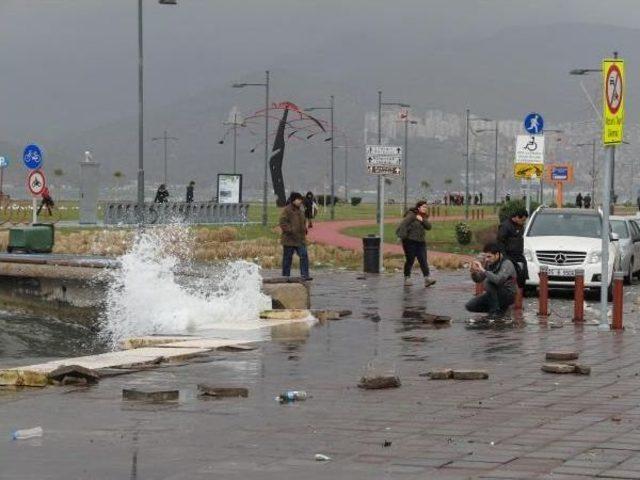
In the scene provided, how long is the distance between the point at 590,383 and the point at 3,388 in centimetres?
519

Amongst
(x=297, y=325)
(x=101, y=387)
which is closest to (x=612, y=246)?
(x=297, y=325)

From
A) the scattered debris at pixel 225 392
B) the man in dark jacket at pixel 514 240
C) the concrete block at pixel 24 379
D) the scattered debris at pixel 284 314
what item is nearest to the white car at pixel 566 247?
the man in dark jacket at pixel 514 240

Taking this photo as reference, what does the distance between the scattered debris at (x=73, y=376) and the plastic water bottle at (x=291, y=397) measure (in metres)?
1.96

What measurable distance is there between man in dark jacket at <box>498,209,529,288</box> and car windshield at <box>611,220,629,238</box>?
9004mm

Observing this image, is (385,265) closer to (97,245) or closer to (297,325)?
(97,245)

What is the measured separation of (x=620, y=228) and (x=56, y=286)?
13926 millimetres

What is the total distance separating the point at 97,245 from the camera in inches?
1838

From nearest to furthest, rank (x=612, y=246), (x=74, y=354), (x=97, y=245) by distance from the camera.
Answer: (x=74, y=354), (x=612, y=246), (x=97, y=245)

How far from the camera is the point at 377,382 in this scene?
43.7 feet

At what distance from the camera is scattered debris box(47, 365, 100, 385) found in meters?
13.6

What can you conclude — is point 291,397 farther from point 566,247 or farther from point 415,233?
point 415,233

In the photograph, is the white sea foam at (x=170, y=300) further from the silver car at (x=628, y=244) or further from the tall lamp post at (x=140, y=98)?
the tall lamp post at (x=140, y=98)

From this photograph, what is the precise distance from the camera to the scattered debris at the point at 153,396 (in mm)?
12414

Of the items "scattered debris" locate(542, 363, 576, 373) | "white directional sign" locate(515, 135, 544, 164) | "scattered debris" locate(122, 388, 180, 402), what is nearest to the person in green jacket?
"white directional sign" locate(515, 135, 544, 164)
